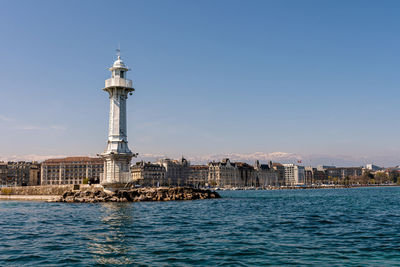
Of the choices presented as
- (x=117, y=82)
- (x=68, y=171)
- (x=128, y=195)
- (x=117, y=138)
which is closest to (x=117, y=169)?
(x=128, y=195)

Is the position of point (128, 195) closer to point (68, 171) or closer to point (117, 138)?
point (117, 138)

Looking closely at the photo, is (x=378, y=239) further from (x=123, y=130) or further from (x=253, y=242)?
(x=123, y=130)

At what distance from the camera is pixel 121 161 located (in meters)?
72.2

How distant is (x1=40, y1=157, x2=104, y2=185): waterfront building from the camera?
630ft

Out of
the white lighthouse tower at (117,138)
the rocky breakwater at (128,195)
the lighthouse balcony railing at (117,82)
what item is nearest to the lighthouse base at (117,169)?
the white lighthouse tower at (117,138)

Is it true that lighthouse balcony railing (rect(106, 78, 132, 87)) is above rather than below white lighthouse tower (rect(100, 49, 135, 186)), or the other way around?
above

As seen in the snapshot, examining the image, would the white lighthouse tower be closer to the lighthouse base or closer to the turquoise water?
the lighthouse base

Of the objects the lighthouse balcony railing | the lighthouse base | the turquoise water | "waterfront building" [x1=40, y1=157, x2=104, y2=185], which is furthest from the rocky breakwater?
"waterfront building" [x1=40, y1=157, x2=104, y2=185]

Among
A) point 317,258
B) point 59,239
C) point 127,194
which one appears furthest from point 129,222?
point 127,194

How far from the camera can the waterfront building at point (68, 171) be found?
7564 inches

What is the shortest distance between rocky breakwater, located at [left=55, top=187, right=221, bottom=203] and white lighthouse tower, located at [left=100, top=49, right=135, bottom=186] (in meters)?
2.62

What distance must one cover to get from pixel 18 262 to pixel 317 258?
13.5 m

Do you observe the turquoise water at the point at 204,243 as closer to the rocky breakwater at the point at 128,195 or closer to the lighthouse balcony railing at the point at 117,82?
the rocky breakwater at the point at 128,195

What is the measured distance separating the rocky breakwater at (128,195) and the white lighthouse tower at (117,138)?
8.61 ft
